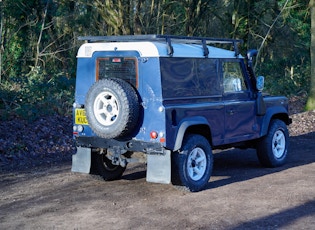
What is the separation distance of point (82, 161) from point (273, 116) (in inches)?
151

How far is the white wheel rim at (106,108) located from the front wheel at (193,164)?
107 centimetres

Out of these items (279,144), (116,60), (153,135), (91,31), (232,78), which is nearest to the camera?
(153,135)

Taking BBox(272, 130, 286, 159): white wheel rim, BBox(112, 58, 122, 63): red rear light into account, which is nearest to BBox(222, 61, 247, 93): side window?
BBox(272, 130, 286, 159): white wheel rim

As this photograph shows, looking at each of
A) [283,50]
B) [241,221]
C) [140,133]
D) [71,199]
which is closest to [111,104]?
[140,133]

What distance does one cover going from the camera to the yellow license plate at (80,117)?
873 cm

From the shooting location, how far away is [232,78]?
963cm

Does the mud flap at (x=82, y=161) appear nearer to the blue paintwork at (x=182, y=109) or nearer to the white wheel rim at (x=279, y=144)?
the blue paintwork at (x=182, y=109)

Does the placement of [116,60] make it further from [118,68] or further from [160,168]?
[160,168]

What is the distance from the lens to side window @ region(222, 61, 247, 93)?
371 inches

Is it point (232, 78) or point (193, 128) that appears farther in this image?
point (232, 78)

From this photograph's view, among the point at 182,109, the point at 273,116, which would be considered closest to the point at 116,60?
the point at 182,109

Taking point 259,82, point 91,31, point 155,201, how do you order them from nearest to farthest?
1. point 155,201
2. point 259,82
3. point 91,31

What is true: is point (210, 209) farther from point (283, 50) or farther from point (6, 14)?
point (283, 50)

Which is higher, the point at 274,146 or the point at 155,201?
the point at 274,146
